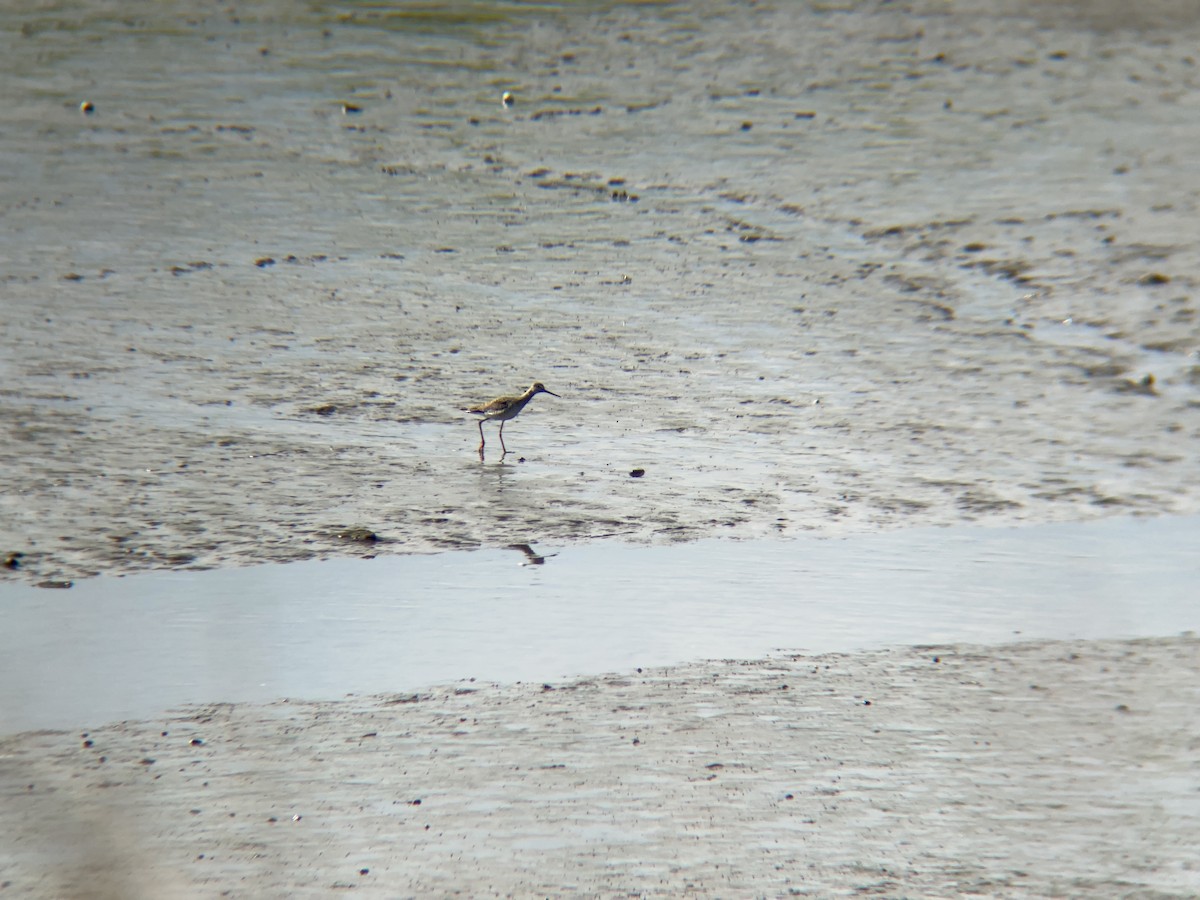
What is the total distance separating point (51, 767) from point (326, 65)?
902 centimetres

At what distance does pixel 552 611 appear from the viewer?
5.01m

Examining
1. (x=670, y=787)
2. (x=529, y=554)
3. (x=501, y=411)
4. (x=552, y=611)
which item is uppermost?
(x=501, y=411)

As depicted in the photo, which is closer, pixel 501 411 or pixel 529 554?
pixel 529 554

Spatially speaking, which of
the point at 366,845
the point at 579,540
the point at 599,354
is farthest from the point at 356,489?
the point at 366,845

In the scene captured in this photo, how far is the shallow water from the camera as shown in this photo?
4625mm

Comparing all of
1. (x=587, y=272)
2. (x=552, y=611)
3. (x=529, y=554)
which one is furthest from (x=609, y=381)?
(x=552, y=611)

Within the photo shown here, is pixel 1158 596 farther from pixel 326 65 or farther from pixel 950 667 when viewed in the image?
pixel 326 65

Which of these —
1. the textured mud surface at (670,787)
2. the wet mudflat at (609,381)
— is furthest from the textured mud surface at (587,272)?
the textured mud surface at (670,787)

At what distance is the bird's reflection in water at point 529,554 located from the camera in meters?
5.42

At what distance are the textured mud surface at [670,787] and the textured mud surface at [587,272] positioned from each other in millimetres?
1247

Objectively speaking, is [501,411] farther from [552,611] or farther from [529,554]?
[552,611]

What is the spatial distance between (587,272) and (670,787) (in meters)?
5.21

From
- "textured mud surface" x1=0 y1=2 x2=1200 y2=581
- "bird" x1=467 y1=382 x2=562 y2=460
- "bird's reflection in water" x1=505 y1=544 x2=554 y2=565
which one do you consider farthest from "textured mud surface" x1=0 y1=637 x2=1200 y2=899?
"bird" x1=467 y1=382 x2=562 y2=460

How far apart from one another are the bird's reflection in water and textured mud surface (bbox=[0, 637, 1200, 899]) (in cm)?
93
